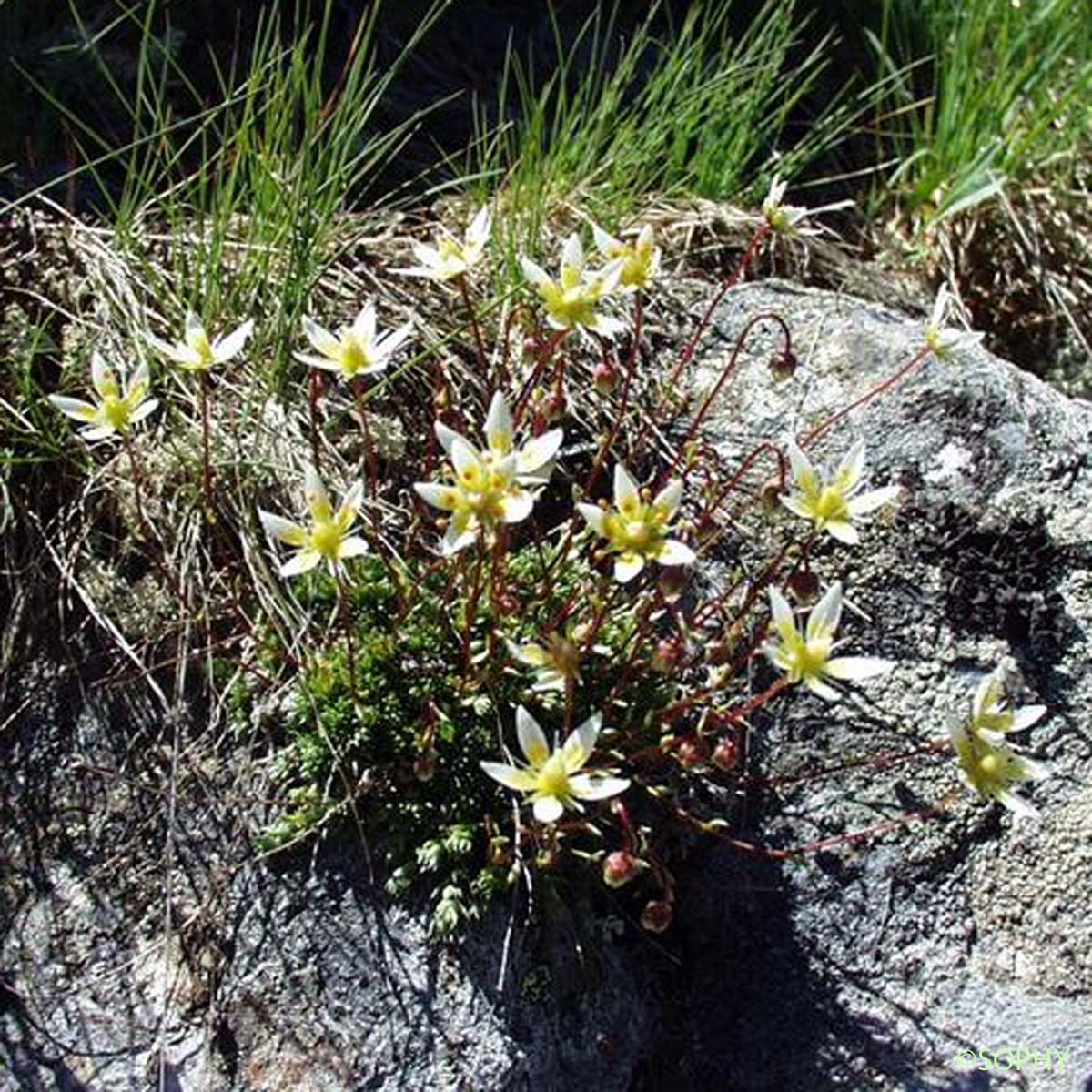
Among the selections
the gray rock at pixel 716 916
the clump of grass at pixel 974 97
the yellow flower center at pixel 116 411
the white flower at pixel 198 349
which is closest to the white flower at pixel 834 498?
the gray rock at pixel 716 916

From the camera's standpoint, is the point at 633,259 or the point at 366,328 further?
the point at 633,259

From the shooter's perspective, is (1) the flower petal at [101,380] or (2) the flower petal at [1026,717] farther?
(1) the flower petal at [101,380]

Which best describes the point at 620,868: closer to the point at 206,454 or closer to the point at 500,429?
the point at 500,429

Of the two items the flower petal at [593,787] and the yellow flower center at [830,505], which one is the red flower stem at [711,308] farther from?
the flower petal at [593,787]

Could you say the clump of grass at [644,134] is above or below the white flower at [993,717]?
below

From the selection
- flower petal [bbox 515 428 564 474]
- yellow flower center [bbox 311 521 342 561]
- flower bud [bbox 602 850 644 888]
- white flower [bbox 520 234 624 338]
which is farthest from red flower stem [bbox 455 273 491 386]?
flower bud [bbox 602 850 644 888]

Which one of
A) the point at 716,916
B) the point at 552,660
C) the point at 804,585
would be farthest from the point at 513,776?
the point at 716,916
